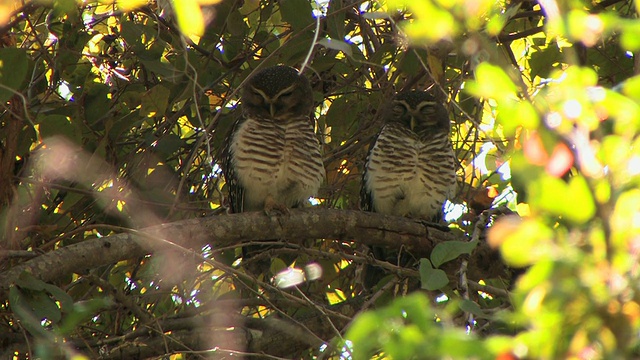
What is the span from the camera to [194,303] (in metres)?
3.87

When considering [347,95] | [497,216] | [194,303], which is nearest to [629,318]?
[497,216]

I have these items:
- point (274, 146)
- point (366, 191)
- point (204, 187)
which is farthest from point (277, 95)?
point (366, 191)

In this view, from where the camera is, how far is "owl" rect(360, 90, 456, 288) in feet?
15.0

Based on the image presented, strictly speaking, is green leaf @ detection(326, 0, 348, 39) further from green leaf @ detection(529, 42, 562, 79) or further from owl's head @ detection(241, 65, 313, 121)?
green leaf @ detection(529, 42, 562, 79)

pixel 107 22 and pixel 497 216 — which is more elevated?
pixel 107 22

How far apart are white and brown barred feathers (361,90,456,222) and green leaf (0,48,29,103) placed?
2.14m

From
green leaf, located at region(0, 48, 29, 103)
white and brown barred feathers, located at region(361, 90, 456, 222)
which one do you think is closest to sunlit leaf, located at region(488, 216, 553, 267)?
green leaf, located at region(0, 48, 29, 103)

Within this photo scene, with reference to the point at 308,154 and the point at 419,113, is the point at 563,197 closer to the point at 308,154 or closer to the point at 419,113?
the point at 308,154

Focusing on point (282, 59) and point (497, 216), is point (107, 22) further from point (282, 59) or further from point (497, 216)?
point (497, 216)

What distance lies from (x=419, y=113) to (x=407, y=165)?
0.29m

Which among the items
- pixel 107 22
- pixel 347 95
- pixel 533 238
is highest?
pixel 533 238

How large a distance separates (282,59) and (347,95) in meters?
0.58

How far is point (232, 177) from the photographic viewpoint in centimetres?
437

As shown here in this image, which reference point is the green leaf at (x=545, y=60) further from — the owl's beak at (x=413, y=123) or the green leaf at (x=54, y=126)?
the green leaf at (x=54, y=126)
